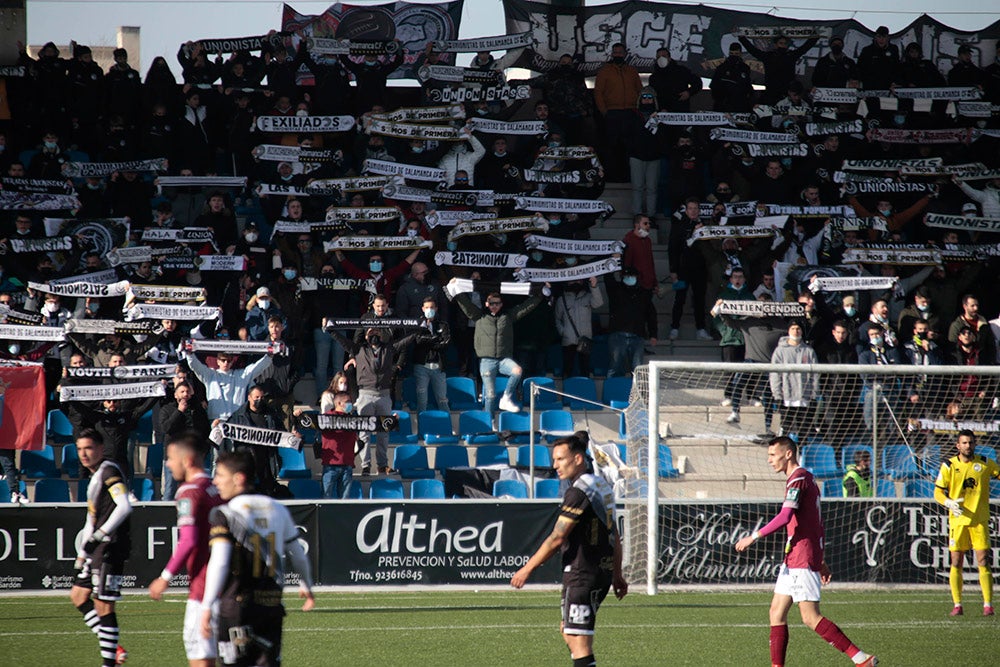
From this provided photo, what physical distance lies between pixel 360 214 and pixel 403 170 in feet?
5.25

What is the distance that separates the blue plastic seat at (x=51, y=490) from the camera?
614 inches

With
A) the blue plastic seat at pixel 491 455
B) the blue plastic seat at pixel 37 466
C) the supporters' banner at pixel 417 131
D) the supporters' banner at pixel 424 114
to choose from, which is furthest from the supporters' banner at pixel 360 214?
the blue plastic seat at pixel 37 466

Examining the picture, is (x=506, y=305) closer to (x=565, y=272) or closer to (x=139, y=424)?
(x=565, y=272)

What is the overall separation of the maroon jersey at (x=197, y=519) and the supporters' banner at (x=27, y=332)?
31.7ft

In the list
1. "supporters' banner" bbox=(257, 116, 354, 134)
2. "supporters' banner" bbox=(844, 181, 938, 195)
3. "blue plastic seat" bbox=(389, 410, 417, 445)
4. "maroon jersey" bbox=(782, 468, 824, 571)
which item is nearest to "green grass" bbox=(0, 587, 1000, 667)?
"maroon jersey" bbox=(782, 468, 824, 571)

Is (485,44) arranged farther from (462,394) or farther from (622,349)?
(462,394)

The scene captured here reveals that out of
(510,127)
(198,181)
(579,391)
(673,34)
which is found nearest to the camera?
(579,391)

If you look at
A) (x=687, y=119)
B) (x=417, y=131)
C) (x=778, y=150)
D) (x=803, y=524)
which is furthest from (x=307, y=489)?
(x=778, y=150)

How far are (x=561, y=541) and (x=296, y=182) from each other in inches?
553

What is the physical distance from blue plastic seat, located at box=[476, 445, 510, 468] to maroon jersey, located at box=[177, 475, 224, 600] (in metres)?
9.75

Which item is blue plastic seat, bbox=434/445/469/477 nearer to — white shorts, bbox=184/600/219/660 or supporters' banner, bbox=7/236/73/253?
supporters' banner, bbox=7/236/73/253

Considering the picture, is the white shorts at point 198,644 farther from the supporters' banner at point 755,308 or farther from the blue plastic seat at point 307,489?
the supporters' banner at point 755,308

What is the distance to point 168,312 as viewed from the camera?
55.6ft

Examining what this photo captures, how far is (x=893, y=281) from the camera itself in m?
18.5
